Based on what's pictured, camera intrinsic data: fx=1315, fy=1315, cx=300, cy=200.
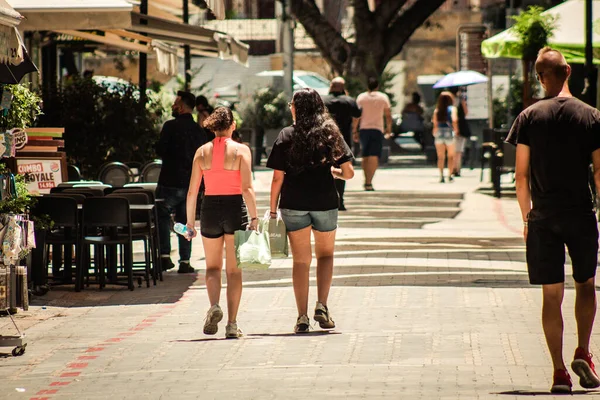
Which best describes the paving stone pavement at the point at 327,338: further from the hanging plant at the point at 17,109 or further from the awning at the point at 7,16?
the awning at the point at 7,16

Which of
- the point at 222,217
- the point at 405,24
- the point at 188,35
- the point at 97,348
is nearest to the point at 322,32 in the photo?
the point at 405,24

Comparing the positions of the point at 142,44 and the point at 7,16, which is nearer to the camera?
the point at 7,16

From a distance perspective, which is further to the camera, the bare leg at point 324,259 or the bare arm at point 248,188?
the bare leg at point 324,259

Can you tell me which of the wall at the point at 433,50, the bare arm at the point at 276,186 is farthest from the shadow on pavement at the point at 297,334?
the wall at the point at 433,50

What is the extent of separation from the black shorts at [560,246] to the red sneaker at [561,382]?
1.64 ft

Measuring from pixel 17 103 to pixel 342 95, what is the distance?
9396 millimetres

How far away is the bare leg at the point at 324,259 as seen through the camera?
9617mm

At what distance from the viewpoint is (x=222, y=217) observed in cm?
951

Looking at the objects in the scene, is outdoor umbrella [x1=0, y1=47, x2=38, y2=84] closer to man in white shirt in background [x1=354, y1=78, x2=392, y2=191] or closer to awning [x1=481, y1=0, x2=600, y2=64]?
awning [x1=481, y1=0, x2=600, y2=64]

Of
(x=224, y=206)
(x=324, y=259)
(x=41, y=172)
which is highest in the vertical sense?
(x=41, y=172)

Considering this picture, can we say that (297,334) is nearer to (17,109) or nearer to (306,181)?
(306,181)

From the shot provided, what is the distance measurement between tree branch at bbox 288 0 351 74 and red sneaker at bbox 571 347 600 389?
29.3 meters

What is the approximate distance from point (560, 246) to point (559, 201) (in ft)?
0.82

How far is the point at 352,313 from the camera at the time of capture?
33.6 ft
